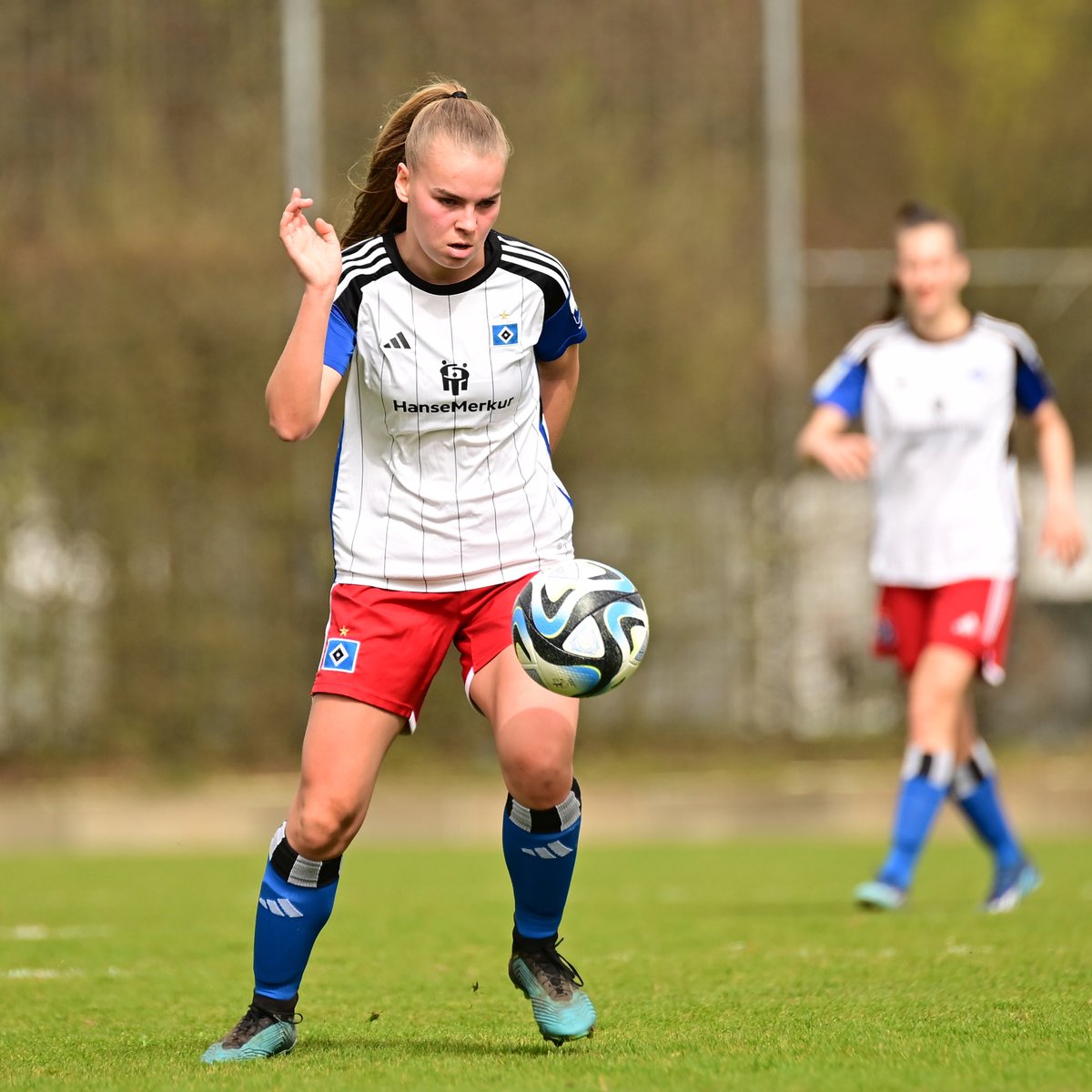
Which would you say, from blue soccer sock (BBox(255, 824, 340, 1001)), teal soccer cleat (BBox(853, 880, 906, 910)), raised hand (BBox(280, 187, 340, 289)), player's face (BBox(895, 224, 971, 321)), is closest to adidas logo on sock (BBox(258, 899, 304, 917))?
blue soccer sock (BBox(255, 824, 340, 1001))

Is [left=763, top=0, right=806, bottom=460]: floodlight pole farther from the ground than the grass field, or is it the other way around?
[left=763, top=0, right=806, bottom=460]: floodlight pole

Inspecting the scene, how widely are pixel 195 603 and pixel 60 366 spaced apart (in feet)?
6.41

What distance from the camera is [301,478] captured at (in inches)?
606

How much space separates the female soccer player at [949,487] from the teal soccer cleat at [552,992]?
11.1 feet

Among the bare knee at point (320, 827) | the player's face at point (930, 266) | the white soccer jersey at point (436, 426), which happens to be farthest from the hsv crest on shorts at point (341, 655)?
the player's face at point (930, 266)

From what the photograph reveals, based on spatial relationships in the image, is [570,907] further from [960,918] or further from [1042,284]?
[1042,284]

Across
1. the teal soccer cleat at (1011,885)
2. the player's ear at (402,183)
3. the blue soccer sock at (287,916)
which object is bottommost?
the teal soccer cleat at (1011,885)

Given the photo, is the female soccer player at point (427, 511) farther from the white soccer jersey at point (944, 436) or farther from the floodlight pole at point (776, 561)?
the floodlight pole at point (776, 561)

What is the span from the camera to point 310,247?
4.81 m

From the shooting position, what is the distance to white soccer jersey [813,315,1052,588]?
836 cm

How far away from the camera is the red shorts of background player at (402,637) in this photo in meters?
4.96

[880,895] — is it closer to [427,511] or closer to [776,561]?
[427,511]

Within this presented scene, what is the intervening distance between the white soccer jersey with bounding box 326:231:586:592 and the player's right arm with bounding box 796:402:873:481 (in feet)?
8.09

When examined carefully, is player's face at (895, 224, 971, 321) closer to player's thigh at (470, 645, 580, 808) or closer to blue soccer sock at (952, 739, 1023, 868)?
blue soccer sock at (952, 739, 1023, 868)
